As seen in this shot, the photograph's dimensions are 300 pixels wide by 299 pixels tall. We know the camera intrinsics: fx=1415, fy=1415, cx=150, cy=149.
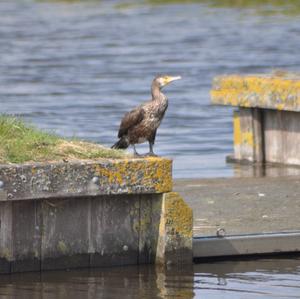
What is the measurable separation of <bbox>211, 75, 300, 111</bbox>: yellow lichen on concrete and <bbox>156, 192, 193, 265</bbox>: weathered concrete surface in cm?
542

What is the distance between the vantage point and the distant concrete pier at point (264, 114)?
16.3 metres

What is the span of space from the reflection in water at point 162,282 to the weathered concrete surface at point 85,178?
2.11ft

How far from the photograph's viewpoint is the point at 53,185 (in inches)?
411

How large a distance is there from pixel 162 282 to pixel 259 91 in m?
6.30

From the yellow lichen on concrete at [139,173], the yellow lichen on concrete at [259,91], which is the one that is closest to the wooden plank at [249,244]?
the yellow lichen on concrete at [139,173]

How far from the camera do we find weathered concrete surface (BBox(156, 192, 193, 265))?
10.8m

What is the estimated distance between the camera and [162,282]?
1060cm

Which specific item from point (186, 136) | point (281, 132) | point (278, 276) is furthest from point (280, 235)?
point (186, 136)

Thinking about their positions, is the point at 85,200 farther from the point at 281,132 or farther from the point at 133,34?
the point at 133,34

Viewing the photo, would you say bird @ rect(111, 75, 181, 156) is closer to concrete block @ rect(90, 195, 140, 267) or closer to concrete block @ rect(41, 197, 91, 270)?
concrete block @ rect(90, 195, 140, 267)

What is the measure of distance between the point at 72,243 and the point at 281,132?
6.43 meters

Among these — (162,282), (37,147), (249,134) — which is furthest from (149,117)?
(249,134)

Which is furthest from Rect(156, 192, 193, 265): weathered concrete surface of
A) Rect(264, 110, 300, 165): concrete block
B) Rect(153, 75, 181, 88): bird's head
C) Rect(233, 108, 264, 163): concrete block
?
Rect(233, 108, 264, 163): concrete block

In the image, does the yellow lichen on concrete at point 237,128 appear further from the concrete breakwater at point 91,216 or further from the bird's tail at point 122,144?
the concrete breakwater at point 91,216
